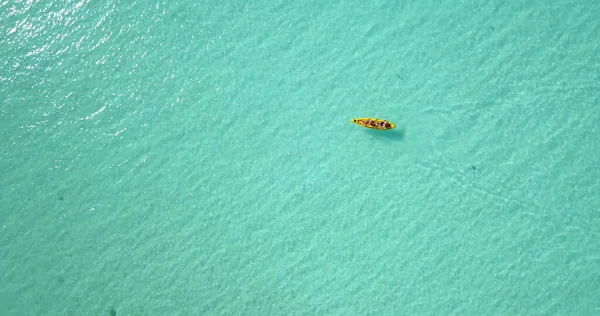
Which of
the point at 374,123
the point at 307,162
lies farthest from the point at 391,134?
the point at 307,162

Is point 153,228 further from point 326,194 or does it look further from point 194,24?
point 194,24

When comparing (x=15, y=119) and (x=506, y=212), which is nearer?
(x=506, y=212)

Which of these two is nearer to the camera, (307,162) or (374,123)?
(374,123)

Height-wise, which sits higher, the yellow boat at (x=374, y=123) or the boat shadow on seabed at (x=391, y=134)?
the yellow boat at (x=374, y=123)

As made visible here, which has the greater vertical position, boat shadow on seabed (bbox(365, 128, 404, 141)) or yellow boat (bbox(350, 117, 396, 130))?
yellow boat (bbox(350, 117, 396, 130))

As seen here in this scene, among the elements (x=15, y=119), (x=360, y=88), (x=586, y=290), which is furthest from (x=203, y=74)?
(x=586, y=290)

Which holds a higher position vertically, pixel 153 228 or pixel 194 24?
pixel 194 24

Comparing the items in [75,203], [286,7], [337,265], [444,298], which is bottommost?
[444,298]

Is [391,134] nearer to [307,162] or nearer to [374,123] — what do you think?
[374,123]
